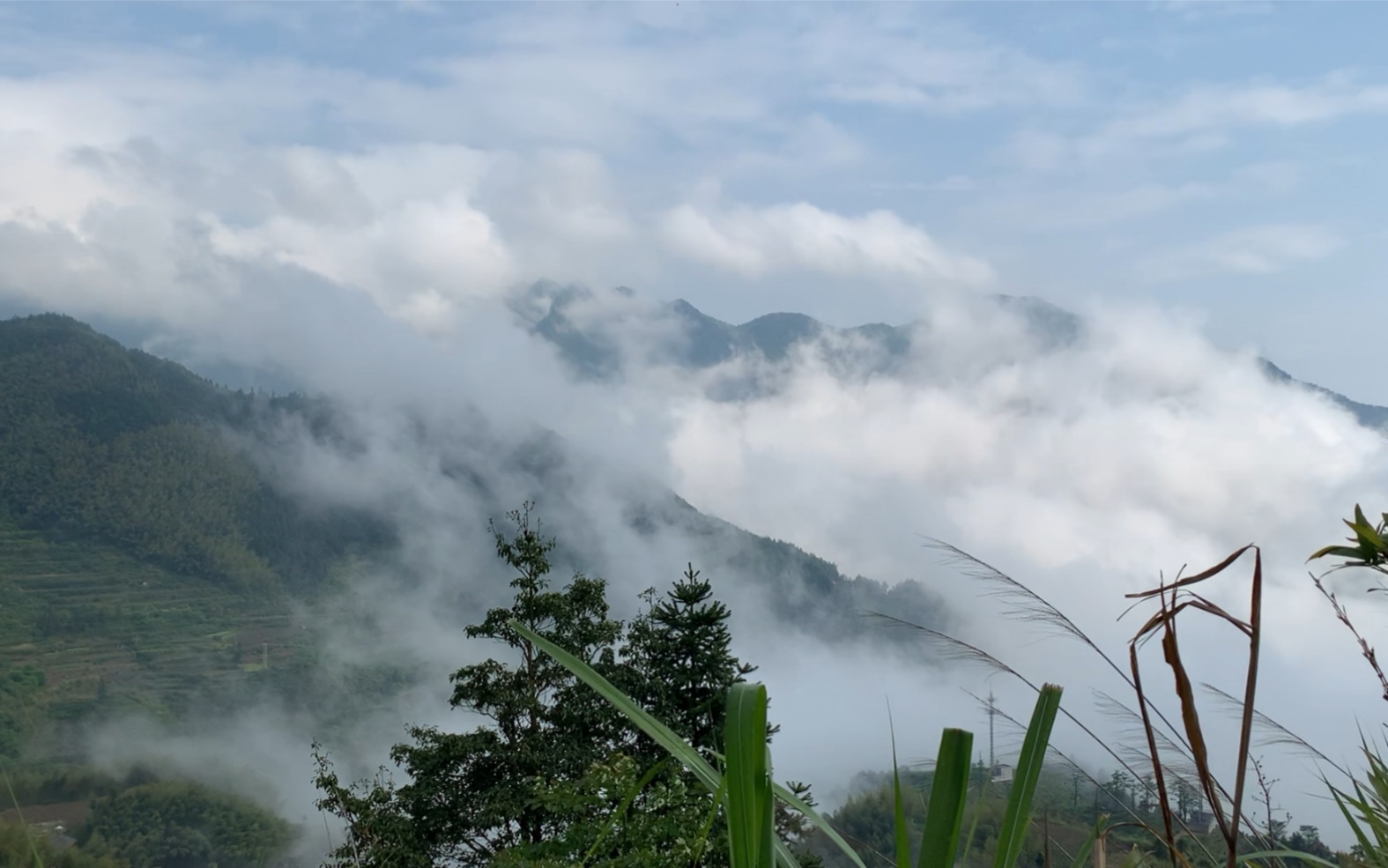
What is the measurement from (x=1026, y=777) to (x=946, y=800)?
0.11 m

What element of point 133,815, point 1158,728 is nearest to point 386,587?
point 133,815

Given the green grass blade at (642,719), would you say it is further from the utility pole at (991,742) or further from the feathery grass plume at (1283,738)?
the feathery grass plume at (1283,738)

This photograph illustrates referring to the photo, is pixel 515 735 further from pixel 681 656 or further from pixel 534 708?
pixel 681 656

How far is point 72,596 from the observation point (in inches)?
4237

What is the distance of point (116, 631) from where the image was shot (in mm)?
102500

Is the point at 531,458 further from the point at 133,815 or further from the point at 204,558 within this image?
the point at 133,815

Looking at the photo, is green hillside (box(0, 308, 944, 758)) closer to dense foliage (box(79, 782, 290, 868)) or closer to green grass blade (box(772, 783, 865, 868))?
dense foliage (box(79, 782, 290, 868))

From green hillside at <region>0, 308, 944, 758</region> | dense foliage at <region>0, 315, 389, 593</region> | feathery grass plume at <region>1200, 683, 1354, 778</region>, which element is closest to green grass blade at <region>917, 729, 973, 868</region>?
feathery grass plume at <region>1200, 683, 1354, 778</region>

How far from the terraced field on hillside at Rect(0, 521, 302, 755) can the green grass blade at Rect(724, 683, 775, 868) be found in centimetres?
9440

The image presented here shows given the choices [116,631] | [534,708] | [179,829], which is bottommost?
[179,829]

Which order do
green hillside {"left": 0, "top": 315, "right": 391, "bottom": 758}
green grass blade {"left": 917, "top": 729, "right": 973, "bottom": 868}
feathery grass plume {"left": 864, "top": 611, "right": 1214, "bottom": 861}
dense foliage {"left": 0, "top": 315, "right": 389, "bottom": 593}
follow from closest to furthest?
green grass blade {"left": 917, "top": 729, "right": 973, "bottom": 868} → feathery grass plume {"left": 864, "top": 611, "right": 1214, "bottom": 861} → green hillside {"left": 0, "top": 315, "right": 391, "bottom": 758} → dense foliage {"left": 0, "top": 315, "right": 389, "bottom": 593}

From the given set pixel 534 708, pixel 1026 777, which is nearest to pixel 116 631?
pixel 534 708

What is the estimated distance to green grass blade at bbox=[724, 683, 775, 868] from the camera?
2.64 feet

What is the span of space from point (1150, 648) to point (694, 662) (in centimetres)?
1322
